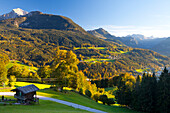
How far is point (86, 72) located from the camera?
182 meters

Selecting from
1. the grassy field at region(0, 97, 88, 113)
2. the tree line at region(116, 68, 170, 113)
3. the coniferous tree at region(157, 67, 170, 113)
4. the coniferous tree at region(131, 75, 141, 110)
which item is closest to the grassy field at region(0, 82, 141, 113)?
the grassy field at region(0, 97, 88, 113)

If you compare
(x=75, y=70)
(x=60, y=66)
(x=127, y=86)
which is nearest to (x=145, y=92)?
(x=127, y=86)

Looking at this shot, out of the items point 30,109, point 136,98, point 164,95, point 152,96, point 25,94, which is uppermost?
point 25,94

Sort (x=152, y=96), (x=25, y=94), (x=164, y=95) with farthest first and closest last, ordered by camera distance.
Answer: (x=152, y=96) → (x=164, y=95) → (x=25, y=94)

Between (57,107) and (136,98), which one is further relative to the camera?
(136,98)

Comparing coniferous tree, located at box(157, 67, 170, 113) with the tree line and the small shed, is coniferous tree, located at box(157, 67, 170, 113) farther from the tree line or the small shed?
the small shed

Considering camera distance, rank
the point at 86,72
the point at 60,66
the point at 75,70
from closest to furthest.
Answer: the point at 60,66
the point at 75,70
the point at 86,72

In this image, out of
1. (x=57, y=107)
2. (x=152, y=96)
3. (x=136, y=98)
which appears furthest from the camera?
(x=136, y=98)

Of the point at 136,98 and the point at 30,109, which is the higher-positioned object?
the point at 30,109

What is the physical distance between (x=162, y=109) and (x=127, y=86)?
43.8ft

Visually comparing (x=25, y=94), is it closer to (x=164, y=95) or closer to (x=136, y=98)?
(x=136, y=98)

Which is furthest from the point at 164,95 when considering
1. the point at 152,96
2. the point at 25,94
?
the point at 25,94

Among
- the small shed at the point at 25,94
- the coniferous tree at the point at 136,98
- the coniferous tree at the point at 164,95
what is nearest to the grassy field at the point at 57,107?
the coniferous tree at the point at 136,98

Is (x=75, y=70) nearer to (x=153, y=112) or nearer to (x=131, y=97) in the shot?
(x=131, y=97)
